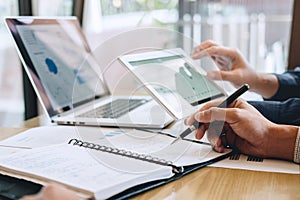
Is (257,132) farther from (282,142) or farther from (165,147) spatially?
(165,147)

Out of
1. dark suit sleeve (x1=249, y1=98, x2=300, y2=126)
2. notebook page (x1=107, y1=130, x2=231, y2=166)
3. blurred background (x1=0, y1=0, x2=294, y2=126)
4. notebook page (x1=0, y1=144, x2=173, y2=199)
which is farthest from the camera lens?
blurred background (x1=0, y1=0, x2=294, y2=126)

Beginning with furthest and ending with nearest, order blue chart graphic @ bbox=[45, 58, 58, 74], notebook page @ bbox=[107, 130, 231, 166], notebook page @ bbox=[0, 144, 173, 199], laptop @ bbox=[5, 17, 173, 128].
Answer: blue chart graphic @ bbox=[45, 58, 58, 74] < laptop @ bbox=[5, 17, 173, 128] < notebook page @ bbox=[107, 130, 231, 166] < notebook page @ bbox=[0, 144, 173, 199]

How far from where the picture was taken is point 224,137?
876mm

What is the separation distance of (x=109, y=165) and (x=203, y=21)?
4.96 ft

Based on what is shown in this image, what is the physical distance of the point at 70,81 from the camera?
1.31 metres

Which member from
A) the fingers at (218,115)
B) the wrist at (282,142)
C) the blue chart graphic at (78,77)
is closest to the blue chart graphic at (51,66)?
the blue chart graphic at (78,77)

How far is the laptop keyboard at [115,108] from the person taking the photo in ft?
3.77

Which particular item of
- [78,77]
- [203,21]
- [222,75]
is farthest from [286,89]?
[203,21]

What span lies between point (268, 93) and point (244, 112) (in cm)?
55

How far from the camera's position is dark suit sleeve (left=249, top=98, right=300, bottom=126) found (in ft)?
3.07

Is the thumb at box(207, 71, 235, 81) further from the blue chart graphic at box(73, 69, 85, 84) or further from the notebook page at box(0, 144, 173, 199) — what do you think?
the notebook page at box(0, 144, 173, 199)

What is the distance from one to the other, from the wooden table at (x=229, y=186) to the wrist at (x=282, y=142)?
0.08 metres

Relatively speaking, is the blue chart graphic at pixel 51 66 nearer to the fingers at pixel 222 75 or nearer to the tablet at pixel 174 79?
the tablet at pixel 174 79

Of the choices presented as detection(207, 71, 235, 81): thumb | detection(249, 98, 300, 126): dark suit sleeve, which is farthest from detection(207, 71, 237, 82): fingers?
detection(249, 98, 300, 126): dark suit sleeve
